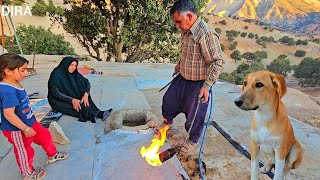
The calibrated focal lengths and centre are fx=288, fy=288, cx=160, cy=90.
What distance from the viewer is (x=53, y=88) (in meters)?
4.46

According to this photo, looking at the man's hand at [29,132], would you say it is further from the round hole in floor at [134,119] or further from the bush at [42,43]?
the bush at [42,43]

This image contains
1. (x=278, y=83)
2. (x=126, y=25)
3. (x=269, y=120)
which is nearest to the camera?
(x=278, y=83)

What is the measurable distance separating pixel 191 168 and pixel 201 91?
3.22 feet

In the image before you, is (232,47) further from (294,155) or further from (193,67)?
(294,155)

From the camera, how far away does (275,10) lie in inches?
3477

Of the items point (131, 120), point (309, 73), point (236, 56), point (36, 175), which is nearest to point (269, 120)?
point (36, 175)

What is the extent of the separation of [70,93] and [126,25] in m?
8.25

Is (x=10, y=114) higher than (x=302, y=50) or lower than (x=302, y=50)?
higher

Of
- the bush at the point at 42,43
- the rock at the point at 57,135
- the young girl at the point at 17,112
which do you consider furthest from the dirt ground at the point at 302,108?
the bush at the point at 42,43

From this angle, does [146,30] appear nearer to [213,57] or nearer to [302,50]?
[213,57]

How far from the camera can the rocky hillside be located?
79344 mm

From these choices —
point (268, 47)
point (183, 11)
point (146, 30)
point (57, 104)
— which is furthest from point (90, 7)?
point (268, 47)

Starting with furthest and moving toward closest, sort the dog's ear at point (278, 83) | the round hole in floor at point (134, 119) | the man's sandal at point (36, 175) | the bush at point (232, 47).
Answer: the bush at point (232, 47), the round hole in floor at point (134, 119), the man's sandal at point (36, 175), the dog's ear at point (278, 83)

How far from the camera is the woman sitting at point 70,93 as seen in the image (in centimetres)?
445
